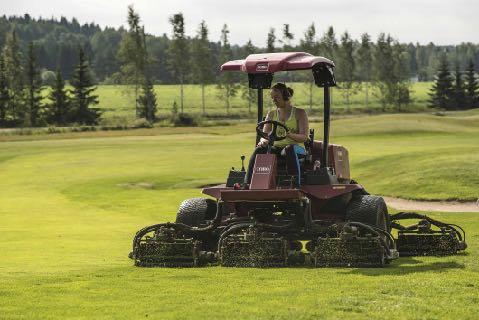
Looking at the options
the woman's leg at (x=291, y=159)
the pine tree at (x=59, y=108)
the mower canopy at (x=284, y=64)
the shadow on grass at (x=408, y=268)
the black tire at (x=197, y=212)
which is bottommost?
the pine tree at (x=59, y=108)

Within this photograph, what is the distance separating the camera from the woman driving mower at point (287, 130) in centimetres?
1455

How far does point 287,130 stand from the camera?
1462 centimetres

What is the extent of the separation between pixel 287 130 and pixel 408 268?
9.36ft

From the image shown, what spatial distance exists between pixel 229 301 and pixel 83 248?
990cm

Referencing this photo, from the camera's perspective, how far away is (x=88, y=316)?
9469 millimetres

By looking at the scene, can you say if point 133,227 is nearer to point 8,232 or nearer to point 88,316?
point 8,232

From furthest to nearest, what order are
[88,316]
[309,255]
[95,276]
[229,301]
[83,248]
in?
[83,248], [309,255], [95,276], [229,301], [88,316]

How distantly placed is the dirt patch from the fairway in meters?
0.48

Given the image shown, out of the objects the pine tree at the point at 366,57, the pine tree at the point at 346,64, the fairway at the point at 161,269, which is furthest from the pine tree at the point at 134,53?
the fairway at the point at 161,269

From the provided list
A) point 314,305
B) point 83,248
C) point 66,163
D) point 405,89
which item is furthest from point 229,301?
point 405,89

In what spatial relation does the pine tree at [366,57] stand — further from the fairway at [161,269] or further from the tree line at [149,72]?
the fairway at [161,269]

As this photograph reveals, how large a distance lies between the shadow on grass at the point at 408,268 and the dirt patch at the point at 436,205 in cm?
1593

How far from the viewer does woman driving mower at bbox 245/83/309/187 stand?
573 inches

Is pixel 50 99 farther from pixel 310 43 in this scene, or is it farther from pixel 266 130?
pixel 266 130
